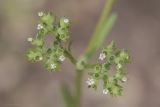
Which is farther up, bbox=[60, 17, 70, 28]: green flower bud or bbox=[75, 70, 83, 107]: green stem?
bbox=[60, 17, 70, 28]: green flower bud

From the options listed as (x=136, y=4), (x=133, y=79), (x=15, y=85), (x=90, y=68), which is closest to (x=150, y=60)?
(x=133, y=79)

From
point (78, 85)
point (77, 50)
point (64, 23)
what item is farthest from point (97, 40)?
point (77, 50)

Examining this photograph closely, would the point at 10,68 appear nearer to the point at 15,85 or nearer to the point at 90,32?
the point at 15,85

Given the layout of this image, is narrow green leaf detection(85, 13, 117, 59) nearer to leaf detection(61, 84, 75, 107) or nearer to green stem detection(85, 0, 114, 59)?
green stem detection(85, 0, 114, 59)

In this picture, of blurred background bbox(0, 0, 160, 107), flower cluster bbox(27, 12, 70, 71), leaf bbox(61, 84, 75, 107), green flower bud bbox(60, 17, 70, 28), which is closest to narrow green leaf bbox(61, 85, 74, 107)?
leaf bbox(61, 84, 75, 107)

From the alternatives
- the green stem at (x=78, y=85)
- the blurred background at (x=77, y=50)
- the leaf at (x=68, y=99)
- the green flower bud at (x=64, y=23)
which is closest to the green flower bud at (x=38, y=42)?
the green flower bud at (x=64, y=23)

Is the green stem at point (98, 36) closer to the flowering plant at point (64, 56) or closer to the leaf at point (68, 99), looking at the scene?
the flowering plant at point (64, 56)

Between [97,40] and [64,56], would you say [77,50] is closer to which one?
[97,40]
